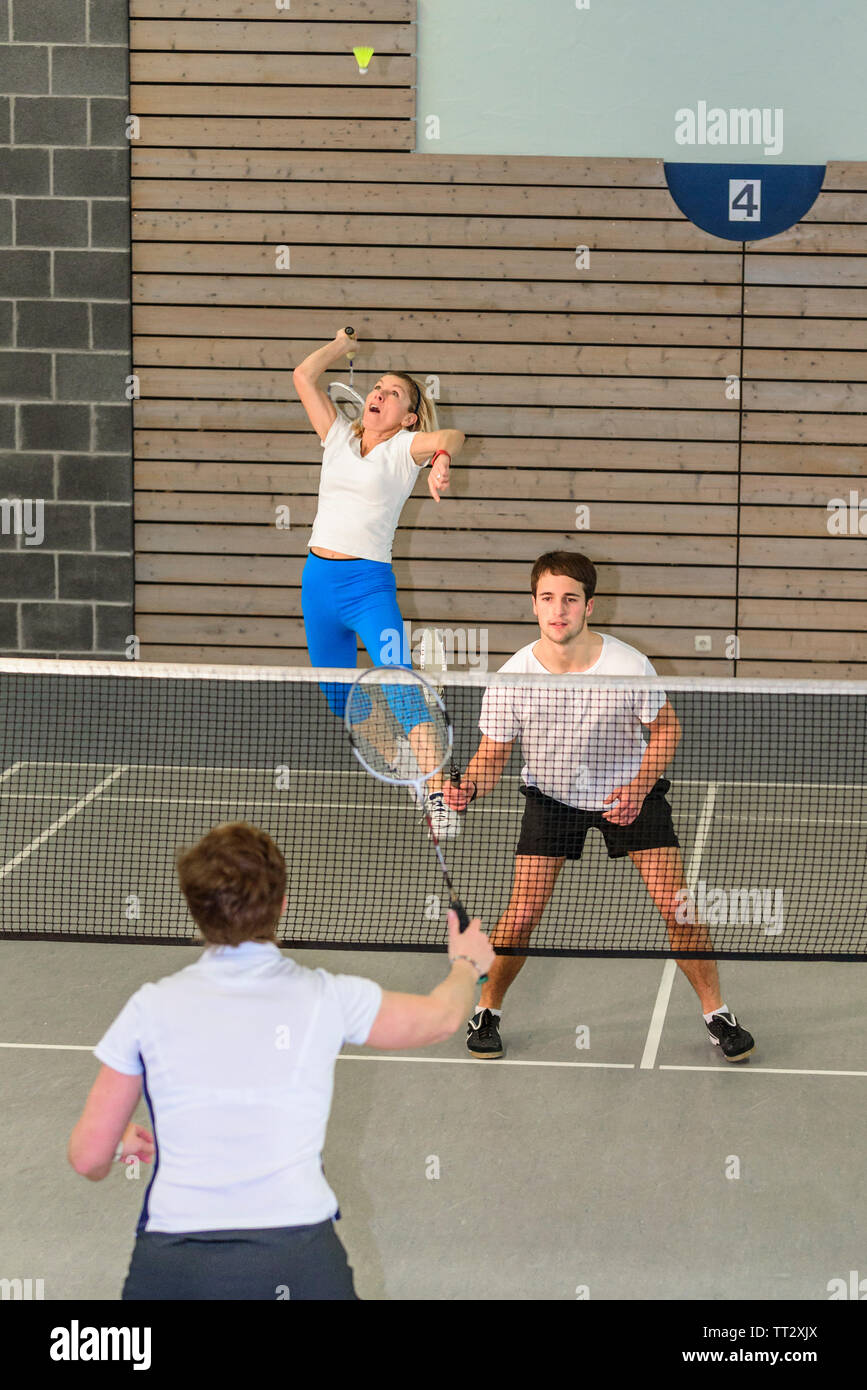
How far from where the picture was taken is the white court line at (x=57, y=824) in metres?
6.76

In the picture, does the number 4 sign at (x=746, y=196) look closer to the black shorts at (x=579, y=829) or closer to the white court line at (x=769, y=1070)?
the black shorts at (x=579, y=829)

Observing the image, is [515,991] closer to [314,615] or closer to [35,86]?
[314,615]

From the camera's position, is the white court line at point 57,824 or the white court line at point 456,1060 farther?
the white court line at point 57,824

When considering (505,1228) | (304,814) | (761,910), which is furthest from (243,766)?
(505,1228)

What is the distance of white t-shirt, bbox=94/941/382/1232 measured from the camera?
2.42 meters

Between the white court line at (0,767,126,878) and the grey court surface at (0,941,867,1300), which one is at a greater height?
the white court line at (0,767,126,878)

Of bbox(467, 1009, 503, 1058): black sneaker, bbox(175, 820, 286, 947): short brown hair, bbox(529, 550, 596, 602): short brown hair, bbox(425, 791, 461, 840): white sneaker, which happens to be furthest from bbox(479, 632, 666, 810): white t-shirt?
bbox(175, 820, 286, 947): short brown hair

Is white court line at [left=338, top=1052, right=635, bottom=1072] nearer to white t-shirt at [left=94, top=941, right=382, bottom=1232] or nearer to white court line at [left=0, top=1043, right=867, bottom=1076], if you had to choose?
white court line at [left=0, top=1043, right=867, bottom=1076]

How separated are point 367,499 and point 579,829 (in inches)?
97.9

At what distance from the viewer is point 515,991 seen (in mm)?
5656

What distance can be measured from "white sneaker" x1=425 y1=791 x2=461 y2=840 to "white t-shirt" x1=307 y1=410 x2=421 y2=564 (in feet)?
4.09

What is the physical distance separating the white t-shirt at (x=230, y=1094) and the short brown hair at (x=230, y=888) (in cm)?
8

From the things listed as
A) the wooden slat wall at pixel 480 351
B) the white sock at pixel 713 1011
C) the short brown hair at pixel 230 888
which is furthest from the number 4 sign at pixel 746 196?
the short brown hair at pixel 230 888

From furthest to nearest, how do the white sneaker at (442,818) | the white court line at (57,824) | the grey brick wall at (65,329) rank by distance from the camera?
1. the grey brick wall at (65,329)
2. the white court line at (57,824)
3. the white sneaker at (442,818)
